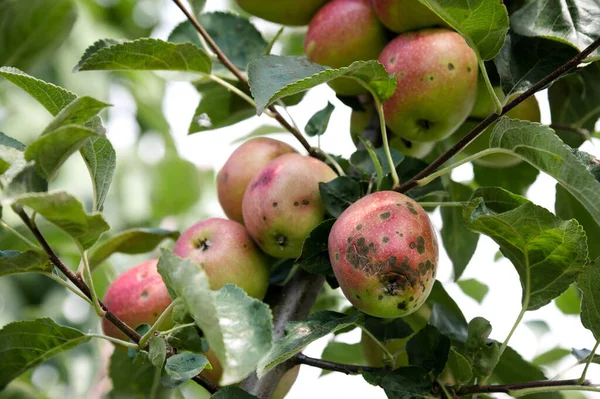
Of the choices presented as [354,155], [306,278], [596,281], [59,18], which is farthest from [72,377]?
[596,281]

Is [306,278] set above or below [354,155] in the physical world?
below

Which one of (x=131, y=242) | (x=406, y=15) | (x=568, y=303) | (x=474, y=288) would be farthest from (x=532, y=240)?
(x=568, y=303)

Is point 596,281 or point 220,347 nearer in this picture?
point 220,347

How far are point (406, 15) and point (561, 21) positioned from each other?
211 millimetres

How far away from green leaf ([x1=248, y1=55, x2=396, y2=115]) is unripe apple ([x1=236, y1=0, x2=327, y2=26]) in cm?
30

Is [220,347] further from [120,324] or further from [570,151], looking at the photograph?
[570,151]

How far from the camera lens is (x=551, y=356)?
161 centimetres

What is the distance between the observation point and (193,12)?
3.93 ft

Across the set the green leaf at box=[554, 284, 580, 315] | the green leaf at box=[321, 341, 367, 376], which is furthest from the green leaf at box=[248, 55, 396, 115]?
the green leaf at box=[554, 284, 580, 315]

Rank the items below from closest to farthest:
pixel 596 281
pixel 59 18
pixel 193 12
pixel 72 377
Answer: pixel 596 281, pixel 193 12, pixel 59 18, pixel 72 377

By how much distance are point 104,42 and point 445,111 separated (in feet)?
1.67

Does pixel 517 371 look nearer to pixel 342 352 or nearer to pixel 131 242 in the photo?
pixel 342 352

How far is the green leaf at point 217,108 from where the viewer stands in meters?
1.21

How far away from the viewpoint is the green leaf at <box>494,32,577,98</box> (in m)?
0.91
